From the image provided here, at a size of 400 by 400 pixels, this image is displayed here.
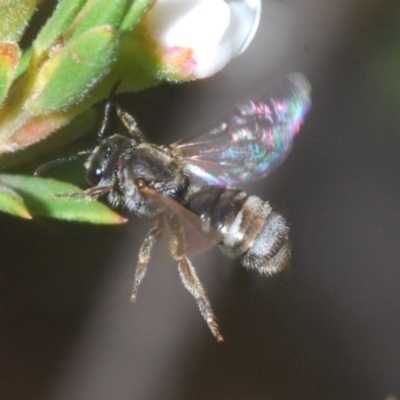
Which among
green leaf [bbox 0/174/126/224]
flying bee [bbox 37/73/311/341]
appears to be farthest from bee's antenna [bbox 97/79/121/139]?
green leaf [bbox 0/174/126/224]

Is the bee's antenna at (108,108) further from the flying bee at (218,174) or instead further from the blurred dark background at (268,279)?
the blurred dark background at (268,279)

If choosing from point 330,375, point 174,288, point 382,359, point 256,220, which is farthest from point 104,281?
point 382,359

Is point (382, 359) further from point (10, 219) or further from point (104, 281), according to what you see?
point (10, 219)

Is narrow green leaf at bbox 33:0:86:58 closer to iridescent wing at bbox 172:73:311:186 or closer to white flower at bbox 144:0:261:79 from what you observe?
white flower at bbox 144:0:261:79

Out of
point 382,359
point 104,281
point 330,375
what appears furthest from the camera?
point 382,359

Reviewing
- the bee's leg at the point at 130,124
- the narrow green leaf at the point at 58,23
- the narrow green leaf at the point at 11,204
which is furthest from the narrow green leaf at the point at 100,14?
the bee's leg at the point at 130,124

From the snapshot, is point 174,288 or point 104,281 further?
point 174,288
